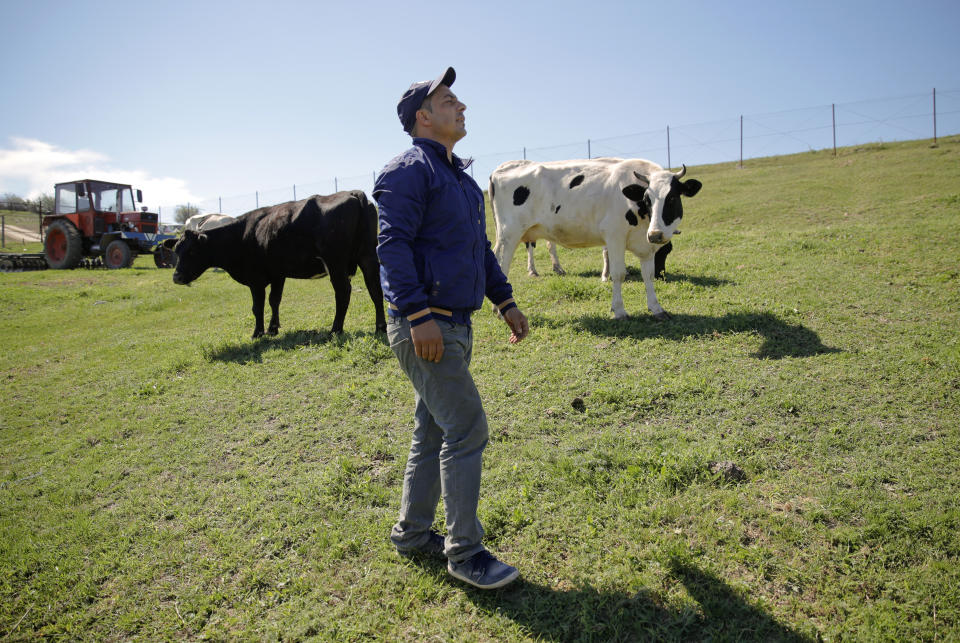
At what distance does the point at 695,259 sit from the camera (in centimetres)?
1097

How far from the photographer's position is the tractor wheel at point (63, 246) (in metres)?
21.3

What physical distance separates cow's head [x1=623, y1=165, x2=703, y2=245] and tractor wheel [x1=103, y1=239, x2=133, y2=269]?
20330mm

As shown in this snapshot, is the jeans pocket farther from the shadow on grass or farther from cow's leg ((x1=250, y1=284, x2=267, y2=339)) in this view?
cow's leg ((x1=250, y1=284, x2=267, y2=339))

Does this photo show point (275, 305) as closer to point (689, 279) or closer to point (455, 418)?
point (689, 279)

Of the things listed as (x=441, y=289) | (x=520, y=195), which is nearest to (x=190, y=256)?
(x=520, y=195)

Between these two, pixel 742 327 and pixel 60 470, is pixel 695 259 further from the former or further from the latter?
pixel 60 470

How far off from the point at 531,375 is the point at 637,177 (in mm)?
3461

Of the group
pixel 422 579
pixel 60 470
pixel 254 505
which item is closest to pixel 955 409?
pixel 422 579

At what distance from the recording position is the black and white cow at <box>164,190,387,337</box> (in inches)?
322

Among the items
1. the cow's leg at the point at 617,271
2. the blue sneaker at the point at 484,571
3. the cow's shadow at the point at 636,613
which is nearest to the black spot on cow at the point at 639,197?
the cow's leg at the point at 617,271

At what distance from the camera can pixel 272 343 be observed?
27.3 ft

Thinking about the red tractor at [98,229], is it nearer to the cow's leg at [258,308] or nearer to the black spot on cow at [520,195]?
the cow's leg at [258,308]

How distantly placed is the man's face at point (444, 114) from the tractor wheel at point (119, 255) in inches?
884

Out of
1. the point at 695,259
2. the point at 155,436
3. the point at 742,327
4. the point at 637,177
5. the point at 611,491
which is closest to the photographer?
the point at 611,491
